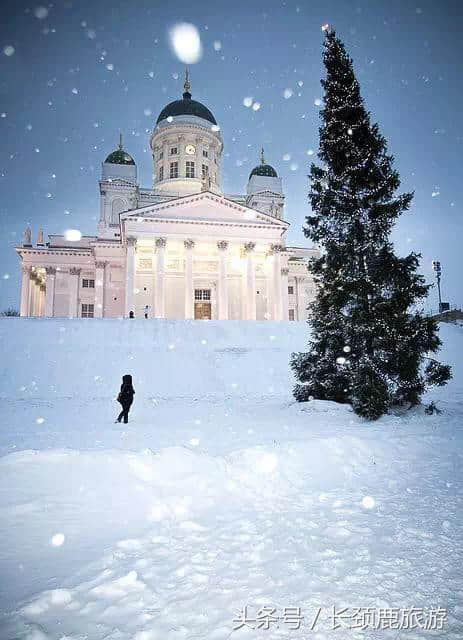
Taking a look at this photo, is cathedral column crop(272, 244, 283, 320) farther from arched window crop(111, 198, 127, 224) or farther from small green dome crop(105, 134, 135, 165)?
small green dome crop(105, 134, 135, 165)

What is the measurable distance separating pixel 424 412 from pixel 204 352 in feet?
40.6

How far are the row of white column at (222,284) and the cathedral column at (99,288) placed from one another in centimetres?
720

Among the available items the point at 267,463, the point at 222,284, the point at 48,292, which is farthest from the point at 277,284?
the point at 267,463

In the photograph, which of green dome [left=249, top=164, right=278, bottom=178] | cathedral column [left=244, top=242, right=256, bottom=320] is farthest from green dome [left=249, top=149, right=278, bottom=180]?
cathedral column [left=244, top=242, right=256, bottom=320]

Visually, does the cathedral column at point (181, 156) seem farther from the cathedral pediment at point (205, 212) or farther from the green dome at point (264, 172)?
the cathedral pediment at point (205, 212)

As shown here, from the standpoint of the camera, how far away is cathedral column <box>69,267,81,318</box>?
38312 mm

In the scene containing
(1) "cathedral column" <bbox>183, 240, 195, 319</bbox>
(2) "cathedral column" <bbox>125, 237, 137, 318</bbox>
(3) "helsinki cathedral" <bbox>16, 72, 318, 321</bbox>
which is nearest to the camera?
(2) "cathedral column" <bbox>125, 237, 137, 318</bbox>

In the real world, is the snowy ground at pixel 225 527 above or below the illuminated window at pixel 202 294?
below

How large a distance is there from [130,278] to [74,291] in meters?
11.5

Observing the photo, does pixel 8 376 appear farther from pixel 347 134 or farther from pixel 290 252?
pixel 290 252

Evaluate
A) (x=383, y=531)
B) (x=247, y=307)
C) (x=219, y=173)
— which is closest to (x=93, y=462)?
(x=383, y=531)

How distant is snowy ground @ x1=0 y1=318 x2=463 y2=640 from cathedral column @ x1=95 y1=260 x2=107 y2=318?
95.6 ft

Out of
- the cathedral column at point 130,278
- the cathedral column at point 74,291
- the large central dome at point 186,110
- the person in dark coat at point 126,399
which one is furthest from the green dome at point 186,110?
the person in dark coat at point 126,399

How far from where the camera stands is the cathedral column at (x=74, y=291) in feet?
126
